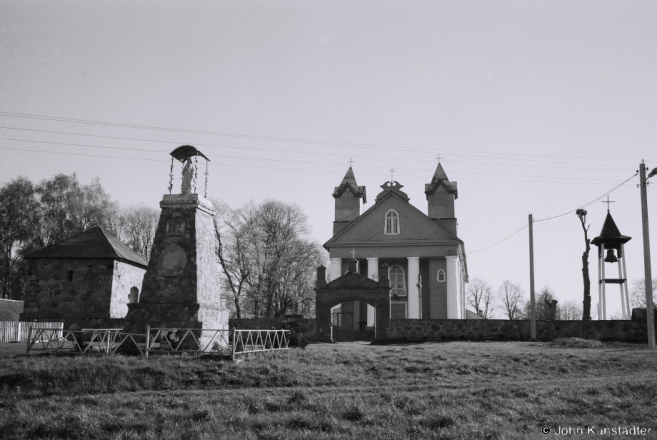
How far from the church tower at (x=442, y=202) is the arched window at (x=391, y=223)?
534 cm

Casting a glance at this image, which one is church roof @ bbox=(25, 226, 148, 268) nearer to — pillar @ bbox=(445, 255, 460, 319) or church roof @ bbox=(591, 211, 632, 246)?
pillar @ bbox=(445, 255, 460, 319)

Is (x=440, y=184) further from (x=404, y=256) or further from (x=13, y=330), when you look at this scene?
(x=13, y=330)

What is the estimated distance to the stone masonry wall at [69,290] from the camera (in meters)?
31.5

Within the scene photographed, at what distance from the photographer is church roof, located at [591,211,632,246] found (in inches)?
1324

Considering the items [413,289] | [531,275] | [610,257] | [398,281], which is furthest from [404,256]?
[531,275]

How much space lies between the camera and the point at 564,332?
91.9 ft

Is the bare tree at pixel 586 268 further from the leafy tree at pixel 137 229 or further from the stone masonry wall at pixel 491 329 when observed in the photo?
the leafy tree at pixel 137 229

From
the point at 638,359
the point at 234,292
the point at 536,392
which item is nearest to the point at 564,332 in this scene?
the point at 638,359

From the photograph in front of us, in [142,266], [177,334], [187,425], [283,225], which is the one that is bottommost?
[187,425]

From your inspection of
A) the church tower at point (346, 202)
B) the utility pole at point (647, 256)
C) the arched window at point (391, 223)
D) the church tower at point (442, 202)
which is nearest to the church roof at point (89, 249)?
the arched window at point (391, 223)

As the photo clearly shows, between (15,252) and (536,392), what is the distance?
4601 cm

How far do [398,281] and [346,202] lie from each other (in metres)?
9.67

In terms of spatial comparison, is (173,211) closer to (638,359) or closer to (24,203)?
(638,359)

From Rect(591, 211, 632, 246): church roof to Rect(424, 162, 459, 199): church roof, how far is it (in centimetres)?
1692
